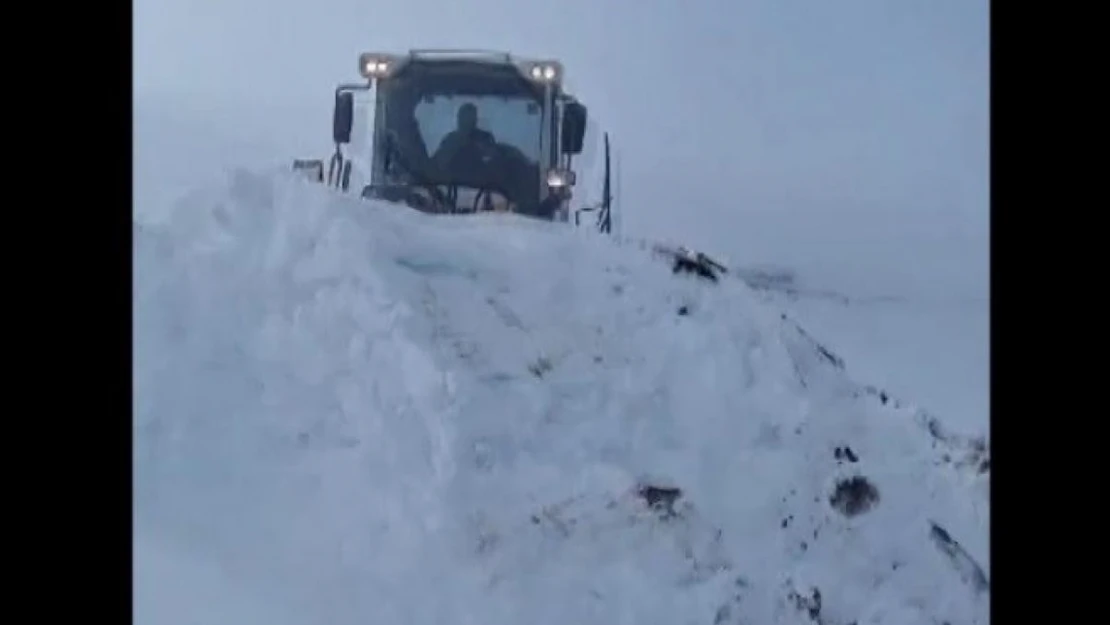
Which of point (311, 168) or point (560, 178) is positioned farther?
point (560, 178)

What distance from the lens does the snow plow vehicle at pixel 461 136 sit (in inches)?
90.9

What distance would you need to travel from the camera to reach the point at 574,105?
233cm

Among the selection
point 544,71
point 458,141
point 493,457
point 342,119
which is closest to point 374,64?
point 342,119

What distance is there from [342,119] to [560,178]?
36cm

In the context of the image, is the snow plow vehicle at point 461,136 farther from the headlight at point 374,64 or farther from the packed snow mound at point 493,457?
the packed snow mound at point 493,457

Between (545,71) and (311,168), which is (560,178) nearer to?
(545,71)

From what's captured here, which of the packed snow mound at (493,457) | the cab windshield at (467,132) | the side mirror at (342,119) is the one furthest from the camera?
the cab windshield at (467,132)

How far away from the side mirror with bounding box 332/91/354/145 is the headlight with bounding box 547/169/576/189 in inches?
12.0

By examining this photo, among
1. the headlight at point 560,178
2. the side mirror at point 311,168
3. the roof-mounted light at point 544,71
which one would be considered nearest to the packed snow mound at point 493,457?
the side mirror at point 311,168

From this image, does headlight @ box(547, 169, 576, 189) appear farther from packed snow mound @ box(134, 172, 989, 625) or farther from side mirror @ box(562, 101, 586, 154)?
packed snow mound @ box(134, 172, 989, 625)

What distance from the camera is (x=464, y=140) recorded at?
8.47ft

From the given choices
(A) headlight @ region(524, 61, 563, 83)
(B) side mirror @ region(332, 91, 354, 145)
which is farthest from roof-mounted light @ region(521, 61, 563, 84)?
(B) side mirror @ region(332, 91, 354, 145)

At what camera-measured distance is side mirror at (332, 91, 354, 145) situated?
7.47 ft
